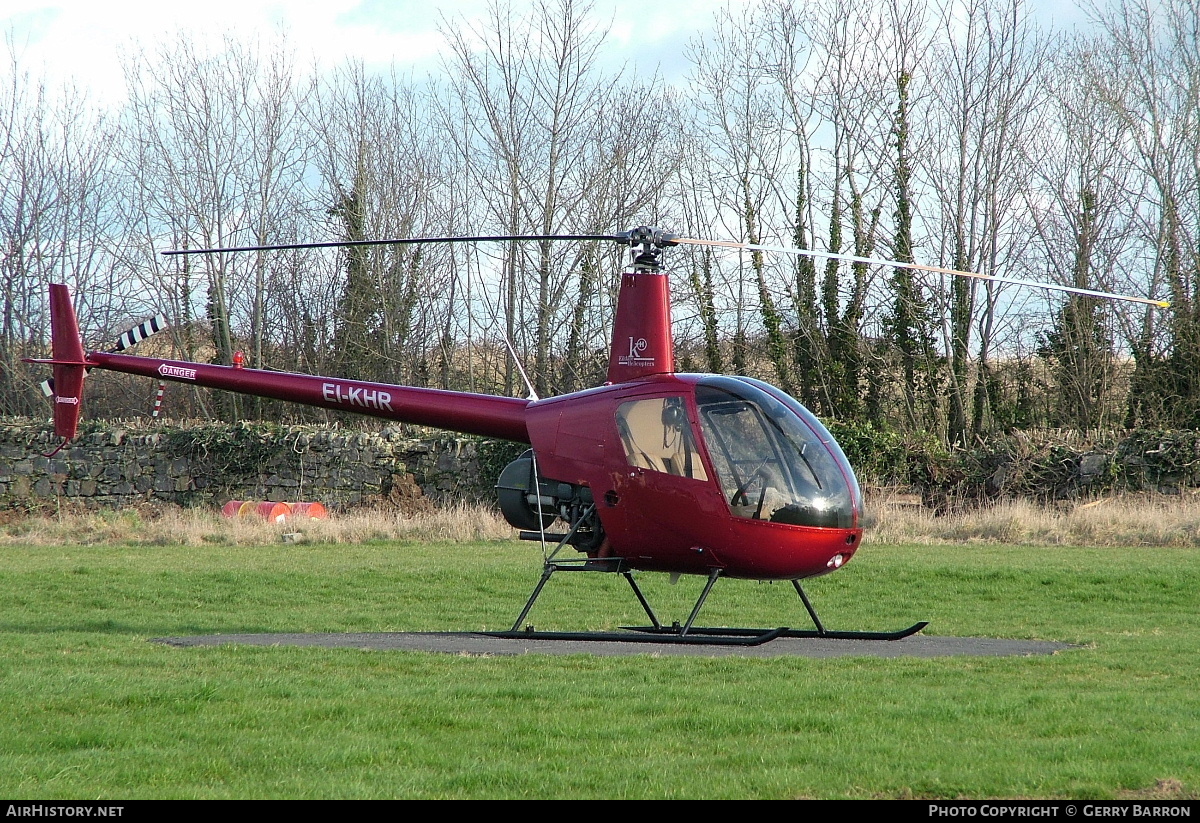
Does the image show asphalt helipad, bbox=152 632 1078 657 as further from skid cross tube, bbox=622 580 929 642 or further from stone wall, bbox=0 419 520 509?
stone wall, bbox=0 419 520 509

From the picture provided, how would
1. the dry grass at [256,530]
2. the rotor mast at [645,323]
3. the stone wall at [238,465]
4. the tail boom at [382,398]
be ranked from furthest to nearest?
1. the stone wall at [238,465]
2. the dry grass at [256,530]
3. the tail boom at [382,398]
4. the rotor mast at [645,323]

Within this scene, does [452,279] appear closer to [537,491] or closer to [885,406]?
[885,406]

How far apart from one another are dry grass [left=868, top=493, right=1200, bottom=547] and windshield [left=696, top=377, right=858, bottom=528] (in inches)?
341

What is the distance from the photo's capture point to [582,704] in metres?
6.46

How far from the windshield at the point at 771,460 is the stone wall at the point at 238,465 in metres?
14.4

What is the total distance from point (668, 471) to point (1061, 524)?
1195 cm

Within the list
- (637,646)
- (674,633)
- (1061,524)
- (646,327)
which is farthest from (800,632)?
(1061,524)

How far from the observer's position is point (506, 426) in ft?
31.8

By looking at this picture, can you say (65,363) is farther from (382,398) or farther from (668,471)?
(668,471)

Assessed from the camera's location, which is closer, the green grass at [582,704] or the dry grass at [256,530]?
the green grass at [582,704]

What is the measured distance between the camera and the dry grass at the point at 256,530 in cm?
1834

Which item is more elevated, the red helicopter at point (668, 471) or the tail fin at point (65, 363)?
the tail fin at point (65, 363)

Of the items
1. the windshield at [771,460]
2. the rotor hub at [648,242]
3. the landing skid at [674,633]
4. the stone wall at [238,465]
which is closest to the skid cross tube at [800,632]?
the landing skid at [674,633]

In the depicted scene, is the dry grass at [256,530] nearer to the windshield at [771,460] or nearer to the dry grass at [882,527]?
the dry grass at [882,527]
